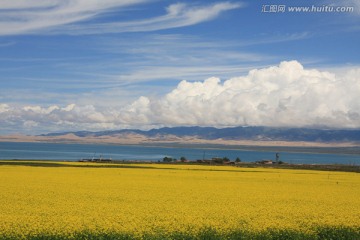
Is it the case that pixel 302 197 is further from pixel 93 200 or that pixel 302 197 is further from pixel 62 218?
pixel 62 218

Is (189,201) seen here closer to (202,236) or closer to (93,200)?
(93,200)

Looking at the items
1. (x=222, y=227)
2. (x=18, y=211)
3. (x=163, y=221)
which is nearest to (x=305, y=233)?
(x=222, y=227)

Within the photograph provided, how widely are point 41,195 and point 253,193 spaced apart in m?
13.4

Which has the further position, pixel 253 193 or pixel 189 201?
pixel 253 193

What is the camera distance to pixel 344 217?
904 inches

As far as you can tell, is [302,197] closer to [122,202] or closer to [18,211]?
[122,202]

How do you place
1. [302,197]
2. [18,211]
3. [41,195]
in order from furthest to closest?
[302,197], [41,195], [18,211]

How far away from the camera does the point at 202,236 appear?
1859 centimetres

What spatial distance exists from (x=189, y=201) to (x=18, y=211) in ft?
30.8

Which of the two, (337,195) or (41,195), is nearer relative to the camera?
(41,195)

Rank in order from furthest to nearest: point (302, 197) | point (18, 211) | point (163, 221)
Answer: point (302, 197)
point (18, 211)
point (163, 221)

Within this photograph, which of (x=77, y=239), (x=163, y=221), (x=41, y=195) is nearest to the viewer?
(x=77, y=239)

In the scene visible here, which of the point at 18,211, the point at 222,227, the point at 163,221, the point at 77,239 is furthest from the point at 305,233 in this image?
the point at 18,211

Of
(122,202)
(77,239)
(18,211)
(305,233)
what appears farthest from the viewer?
(122,202)
